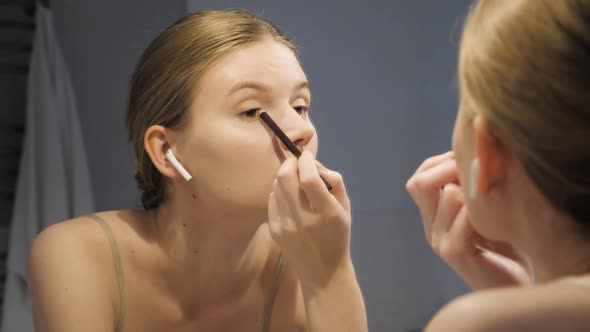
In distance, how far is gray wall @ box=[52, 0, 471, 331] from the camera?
1.43 m

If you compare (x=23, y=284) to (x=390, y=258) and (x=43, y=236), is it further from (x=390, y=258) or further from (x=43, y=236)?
(x=390, y=258)

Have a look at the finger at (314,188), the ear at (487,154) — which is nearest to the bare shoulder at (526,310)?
the ear at (487,154)

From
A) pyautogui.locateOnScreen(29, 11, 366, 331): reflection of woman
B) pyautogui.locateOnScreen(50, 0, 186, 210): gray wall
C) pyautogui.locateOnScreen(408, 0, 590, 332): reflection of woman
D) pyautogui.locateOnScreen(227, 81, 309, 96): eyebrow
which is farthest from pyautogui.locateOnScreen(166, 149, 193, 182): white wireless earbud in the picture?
pyautogui.locateOnScreen(50, 0, 186, 210): gray wall

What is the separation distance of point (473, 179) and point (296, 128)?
38cm

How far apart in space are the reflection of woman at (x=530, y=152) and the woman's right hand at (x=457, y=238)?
0.40ft

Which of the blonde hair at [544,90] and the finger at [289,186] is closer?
the blonde hair at [544,90]

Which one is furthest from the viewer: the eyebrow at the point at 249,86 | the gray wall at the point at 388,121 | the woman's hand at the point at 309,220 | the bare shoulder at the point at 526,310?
the gray wall at the point at 388,121

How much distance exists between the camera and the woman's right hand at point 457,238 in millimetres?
719

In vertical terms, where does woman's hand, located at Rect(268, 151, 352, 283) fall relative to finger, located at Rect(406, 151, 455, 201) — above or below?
below

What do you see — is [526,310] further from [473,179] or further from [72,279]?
[72,279]

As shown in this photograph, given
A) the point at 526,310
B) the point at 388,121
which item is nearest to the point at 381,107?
the point at 388,121

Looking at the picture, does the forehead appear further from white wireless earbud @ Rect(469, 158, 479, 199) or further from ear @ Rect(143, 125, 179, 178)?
white wireless earbud @ Rect(469, 158, 479, 199)

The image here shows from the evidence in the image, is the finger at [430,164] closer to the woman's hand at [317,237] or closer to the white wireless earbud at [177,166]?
the woman's hand at [317,237]

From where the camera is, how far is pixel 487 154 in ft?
1.79
